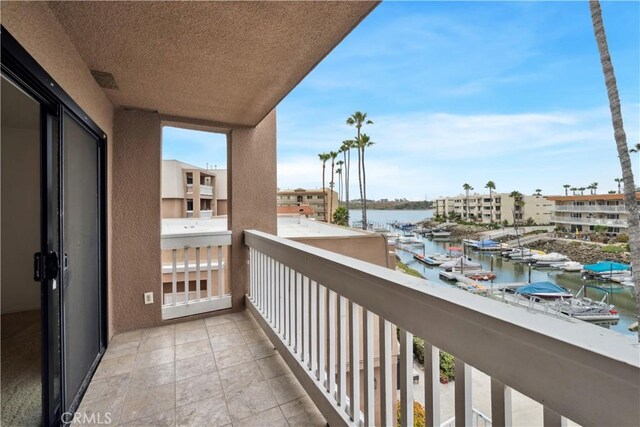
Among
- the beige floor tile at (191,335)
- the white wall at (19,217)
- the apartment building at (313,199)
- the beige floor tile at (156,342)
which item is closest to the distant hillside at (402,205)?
the beige floor tile at (191,335)

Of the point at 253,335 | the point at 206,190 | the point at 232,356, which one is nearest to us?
the point at 232,356

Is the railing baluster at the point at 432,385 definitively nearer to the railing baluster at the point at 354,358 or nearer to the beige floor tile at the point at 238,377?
the railing baluster at the point at 354,358

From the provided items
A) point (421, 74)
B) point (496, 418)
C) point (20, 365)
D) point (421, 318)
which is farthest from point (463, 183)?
point (20, 365)

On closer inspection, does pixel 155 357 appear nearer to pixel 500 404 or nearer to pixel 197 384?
pixel 197 384

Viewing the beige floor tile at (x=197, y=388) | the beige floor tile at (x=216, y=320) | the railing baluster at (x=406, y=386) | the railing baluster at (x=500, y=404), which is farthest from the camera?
the beige floor tile at (x=216, y=320)

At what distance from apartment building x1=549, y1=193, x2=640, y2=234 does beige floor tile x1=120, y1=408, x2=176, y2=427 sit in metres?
2.38

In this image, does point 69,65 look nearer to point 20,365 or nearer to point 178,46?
point 178,46

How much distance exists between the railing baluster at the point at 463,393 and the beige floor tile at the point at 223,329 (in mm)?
2406

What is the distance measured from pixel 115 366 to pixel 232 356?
0.87 meters

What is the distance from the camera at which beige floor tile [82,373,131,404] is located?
6.33 ft

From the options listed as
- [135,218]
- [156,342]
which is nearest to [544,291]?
[156,342]

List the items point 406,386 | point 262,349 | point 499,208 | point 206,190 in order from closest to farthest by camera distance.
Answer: point 406,386
point 499,208
point 262,349
point 206,190

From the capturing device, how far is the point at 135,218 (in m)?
2.98

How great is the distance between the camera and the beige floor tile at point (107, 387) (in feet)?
6.33
